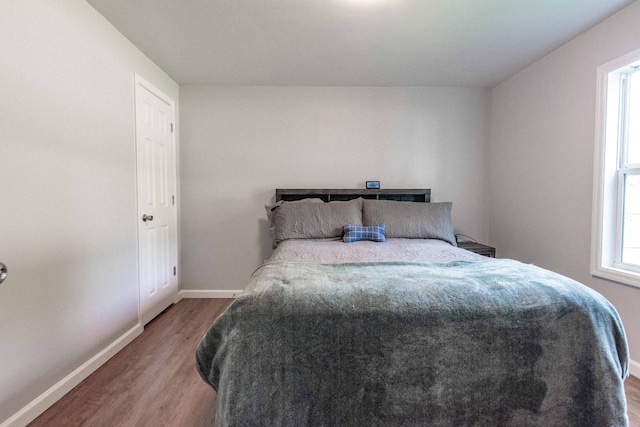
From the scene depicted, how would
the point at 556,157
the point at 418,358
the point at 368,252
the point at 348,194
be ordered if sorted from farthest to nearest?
the point at 348,194 < the point at 556,157 < the point at 368,252 < the point at 418,358

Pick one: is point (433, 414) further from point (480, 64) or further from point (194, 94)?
point (194, 94)

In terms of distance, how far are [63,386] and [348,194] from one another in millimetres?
2651

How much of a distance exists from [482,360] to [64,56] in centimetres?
268

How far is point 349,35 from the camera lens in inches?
82.4

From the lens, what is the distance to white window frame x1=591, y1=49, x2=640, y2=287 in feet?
6.32

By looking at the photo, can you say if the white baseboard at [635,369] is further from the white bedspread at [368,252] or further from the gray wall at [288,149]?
the gray wall at [288,149]

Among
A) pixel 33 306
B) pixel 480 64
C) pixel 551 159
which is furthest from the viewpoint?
pixel 480 64

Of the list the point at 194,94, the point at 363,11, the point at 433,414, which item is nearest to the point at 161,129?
the point at 194,94

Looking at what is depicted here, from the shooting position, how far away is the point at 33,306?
1.44 m

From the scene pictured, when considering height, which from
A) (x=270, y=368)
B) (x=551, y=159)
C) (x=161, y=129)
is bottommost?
(x=270, y=368)

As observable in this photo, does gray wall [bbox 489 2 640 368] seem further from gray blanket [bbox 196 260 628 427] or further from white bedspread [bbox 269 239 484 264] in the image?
gray blanket [bbox 196 260 628 427]

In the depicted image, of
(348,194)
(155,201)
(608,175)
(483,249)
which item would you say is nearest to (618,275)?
(608,175)

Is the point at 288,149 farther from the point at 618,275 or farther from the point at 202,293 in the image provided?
the point at 618,275

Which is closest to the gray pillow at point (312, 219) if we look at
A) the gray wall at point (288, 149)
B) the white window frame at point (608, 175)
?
the gray wall at point (288, 149)
